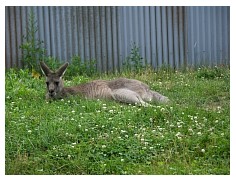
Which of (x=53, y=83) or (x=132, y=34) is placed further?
(x=132, y=34)

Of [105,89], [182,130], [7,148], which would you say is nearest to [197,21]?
[105,89]

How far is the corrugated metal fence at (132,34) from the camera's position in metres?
13.6

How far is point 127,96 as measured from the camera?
9.78 meters

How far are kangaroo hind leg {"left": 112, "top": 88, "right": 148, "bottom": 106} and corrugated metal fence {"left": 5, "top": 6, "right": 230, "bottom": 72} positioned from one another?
375 centimetres

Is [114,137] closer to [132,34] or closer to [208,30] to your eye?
[132,34]

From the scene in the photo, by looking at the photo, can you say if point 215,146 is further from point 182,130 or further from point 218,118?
point 218,118

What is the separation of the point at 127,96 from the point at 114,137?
2.57 meters

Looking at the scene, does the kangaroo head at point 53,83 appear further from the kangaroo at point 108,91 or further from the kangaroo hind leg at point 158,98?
the kangaroo hind leg at point 158,98

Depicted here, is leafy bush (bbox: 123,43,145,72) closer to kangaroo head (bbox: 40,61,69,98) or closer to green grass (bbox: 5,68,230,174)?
kangaroo head (bbox: 40,61,69,98)

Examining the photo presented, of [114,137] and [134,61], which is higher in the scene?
[134,61]

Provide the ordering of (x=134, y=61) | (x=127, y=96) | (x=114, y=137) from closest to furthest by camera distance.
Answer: (x=114, y=137)
(x=127, y=96)
(x=134, y=61)

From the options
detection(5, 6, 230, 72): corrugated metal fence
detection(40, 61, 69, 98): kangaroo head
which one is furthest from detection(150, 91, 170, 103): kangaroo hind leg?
detection(5, 6, 230, 72): corrugated metal fence

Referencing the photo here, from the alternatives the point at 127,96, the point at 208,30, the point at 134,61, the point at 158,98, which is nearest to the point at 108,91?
the point at 127,96

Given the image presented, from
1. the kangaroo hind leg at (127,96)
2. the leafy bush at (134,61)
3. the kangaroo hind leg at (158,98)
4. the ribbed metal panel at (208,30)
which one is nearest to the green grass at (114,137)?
the kangaroo hind leg at (158,98)
